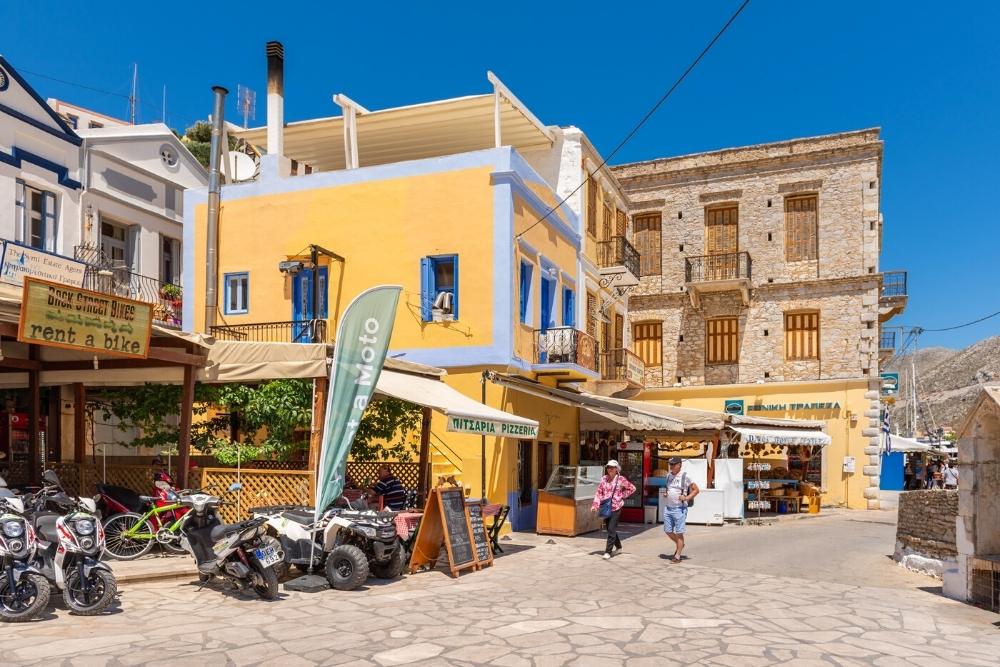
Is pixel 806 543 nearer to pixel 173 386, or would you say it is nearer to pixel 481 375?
pixel 481 375

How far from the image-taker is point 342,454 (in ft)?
35.2

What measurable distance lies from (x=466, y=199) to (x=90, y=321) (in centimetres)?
906

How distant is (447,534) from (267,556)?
2.74m

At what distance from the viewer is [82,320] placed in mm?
10016

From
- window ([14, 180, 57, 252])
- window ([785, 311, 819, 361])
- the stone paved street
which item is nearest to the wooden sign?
the stone paved street

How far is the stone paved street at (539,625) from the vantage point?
695cm

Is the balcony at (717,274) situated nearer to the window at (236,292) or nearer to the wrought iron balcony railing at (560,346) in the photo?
the wrought iron balcony railing at (560,346)

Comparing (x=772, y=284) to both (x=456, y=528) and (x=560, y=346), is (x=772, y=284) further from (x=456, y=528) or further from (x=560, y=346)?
(x=456, y=528)

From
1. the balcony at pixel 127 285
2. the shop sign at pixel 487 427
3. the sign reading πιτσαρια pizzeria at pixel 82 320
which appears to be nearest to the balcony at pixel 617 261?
the balcony at pixel 127 285

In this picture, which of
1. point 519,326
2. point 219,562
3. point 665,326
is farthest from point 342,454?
point 665,326

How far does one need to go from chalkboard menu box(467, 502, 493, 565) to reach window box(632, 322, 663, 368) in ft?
63.7

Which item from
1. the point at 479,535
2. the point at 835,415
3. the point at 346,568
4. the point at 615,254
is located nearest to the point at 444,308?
the point at 479,535

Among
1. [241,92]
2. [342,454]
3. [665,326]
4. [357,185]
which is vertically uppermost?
[241,92]

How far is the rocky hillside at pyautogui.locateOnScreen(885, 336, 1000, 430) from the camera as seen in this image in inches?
3875
